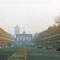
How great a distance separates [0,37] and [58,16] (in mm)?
91314

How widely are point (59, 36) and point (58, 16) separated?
46.3 feet

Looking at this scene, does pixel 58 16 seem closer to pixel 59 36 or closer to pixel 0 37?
pixel 59 36

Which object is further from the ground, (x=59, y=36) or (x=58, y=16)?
(x=58, y=16)

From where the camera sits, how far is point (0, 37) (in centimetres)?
18175

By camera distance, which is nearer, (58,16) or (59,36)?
(58,16)

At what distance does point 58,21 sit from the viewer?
317 feet

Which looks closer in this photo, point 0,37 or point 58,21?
point 58,21

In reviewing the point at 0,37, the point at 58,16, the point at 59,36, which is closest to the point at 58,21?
the point at 58,16

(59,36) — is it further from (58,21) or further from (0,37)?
(0,37)

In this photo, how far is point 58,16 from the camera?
97.2m

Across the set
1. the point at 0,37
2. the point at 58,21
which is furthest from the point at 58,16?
the point at 0,37

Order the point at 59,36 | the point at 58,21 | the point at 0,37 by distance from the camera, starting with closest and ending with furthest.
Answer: the point at 58,21
the point at 59,36
the point at 0,37

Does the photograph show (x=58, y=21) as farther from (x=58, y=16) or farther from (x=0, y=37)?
(x=0, y=37)

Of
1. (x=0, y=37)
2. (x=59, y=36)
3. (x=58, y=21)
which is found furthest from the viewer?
(x=0, y=37)
